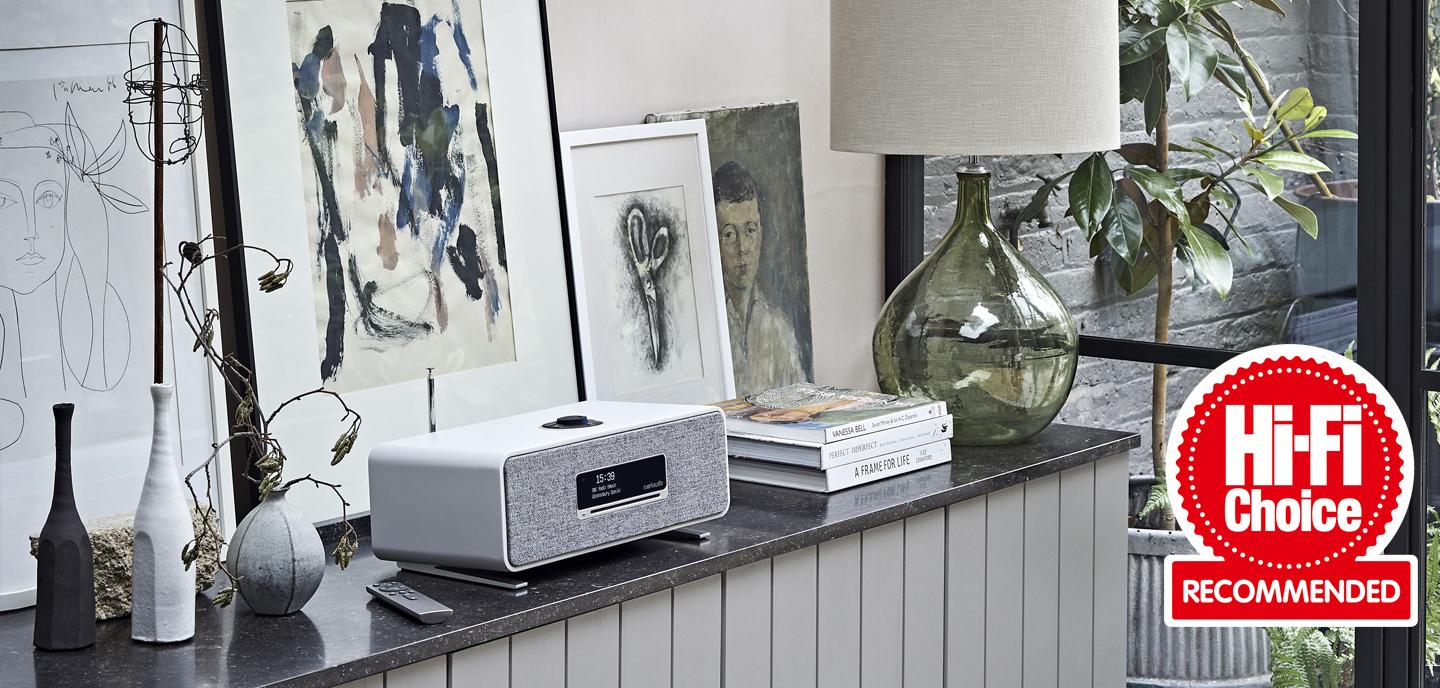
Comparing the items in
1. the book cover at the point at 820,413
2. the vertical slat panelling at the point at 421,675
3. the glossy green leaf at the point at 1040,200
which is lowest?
the vertical slat panelling at the point at 421,675

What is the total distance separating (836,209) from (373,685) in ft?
5.21

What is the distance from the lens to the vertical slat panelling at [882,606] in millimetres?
1900

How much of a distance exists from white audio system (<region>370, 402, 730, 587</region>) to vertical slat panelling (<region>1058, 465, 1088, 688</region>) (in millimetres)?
733

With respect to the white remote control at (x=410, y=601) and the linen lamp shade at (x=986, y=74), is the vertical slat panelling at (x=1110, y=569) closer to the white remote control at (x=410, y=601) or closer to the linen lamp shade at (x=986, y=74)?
the linen lamp shade at (x=986, y=74)

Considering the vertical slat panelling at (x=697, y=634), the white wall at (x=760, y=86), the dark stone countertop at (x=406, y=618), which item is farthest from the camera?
the white wall at (x=760, y=86)

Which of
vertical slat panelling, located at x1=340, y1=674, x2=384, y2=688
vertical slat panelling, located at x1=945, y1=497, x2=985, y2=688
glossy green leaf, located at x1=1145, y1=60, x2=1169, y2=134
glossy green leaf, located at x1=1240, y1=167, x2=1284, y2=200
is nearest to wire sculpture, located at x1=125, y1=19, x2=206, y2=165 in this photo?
vertical slat panelling, located at x1=340, y1=674, x2=384, y2=688

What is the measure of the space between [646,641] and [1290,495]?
1.47 metres

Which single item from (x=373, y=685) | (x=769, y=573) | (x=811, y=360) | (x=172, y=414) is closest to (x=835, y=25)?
(x=811, y=360)

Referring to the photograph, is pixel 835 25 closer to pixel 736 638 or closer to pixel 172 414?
pixel 736 638

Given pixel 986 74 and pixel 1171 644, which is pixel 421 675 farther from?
pixel 1171 644

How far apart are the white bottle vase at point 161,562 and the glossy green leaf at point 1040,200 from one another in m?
1.77

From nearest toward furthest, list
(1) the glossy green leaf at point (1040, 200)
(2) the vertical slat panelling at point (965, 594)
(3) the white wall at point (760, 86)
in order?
1. (2) the vertical slat panelling at point (965, 594)
2. (3) the white wall at point (760, 86)
3. (1) the glossy green leaf at point (1040, 200)

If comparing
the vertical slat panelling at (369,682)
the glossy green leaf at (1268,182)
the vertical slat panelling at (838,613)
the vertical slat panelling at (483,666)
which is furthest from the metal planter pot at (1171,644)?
the vertical slat panelling at (369,682)

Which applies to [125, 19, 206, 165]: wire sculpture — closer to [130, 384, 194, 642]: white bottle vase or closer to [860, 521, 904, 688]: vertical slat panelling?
[130, 384, 194, 642]: white bottle vase
